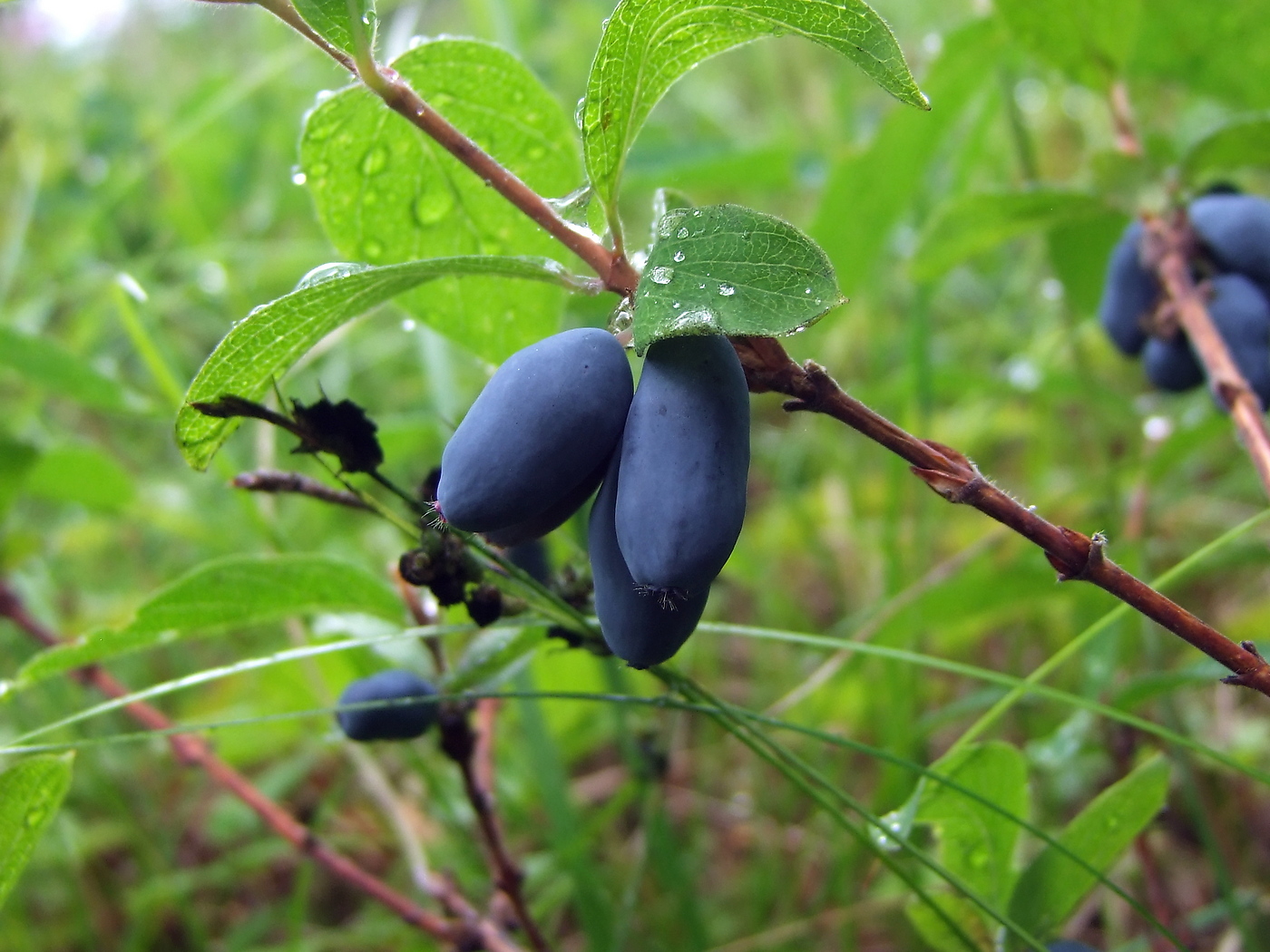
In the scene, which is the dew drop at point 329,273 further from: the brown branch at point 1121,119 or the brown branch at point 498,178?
the brown branch at point 1121,119

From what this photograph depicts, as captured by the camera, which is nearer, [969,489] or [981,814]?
[969,489]

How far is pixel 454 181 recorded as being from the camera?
39.2 inches

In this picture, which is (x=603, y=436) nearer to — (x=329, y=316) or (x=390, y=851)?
(x=329, y=316)

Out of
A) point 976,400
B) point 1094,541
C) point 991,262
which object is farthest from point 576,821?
point 991,262

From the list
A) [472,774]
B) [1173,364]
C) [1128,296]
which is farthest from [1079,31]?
[472,774]

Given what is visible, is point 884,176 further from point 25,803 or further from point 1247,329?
point 25,803

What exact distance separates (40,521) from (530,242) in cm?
210

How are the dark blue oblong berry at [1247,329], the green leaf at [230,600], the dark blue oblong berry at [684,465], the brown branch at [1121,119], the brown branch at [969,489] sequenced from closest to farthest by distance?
1. the dark blue oblong berry at [684,465]
2. the brown branch at [969,489]
3. the green leaf at [230,600]
4. the dark blue oblong berry at [1247,329]
5. the brown branch at [1121,119]

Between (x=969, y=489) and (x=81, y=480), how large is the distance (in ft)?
5.52

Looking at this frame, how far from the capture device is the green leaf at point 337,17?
0.76m

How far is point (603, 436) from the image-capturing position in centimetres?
71

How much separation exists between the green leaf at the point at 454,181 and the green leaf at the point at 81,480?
1.08 meters

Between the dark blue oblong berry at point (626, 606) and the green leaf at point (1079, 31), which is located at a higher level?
the green leaf at point (1079, 31)

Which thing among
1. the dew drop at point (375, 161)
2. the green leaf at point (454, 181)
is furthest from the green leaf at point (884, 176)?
the dew drop at point (375, 161)
